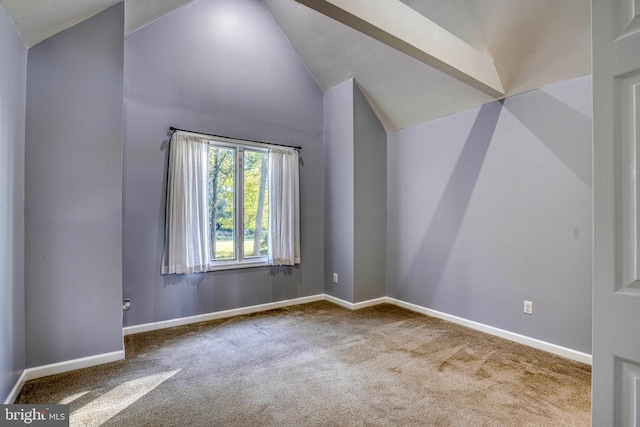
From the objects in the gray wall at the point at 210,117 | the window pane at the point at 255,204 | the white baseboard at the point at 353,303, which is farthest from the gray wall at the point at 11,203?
the white baseboard at the point at 353,303

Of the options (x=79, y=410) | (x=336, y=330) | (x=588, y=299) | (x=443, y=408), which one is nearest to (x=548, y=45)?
(x=588, y=299)

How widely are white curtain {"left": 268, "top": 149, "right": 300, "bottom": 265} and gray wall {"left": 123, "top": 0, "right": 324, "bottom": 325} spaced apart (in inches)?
7.3

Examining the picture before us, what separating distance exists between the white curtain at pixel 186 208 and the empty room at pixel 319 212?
0.02m

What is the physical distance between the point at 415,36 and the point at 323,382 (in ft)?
8.49

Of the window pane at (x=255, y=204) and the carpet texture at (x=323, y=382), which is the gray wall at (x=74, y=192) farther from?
the window pane at (x=255, y=204)

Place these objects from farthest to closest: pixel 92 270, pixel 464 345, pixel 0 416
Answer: pixel 464 345 → pixel 92 270 → pixel 0 416

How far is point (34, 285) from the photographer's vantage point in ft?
7.69

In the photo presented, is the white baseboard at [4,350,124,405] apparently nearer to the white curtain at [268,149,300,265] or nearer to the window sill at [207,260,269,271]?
the window sill at [207,260,269,271]

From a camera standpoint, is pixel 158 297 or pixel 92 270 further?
pixel 158 297

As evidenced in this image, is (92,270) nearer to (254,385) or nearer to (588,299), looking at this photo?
(254,385)

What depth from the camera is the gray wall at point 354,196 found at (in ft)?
13.7

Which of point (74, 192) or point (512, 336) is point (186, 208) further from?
point (512, 336)

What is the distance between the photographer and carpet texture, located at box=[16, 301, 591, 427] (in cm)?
192

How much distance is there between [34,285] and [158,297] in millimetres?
1174
